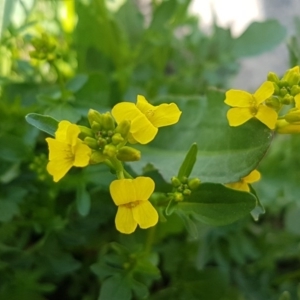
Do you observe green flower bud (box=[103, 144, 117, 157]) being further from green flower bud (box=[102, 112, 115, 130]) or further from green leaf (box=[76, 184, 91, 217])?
green leaf (box=[76, 184, 91, 217])

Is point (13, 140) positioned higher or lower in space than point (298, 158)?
higher

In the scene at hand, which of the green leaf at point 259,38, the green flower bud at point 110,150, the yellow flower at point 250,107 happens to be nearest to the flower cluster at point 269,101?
the yellow flower at point 250,107

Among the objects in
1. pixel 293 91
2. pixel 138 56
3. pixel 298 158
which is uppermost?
pixel 293 91

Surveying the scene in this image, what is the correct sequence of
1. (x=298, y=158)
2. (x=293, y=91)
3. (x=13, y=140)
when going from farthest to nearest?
(x=298, y=158) < (x=13, y=140) < (x=293, y=91)

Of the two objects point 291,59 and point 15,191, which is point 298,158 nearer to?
point 291,59

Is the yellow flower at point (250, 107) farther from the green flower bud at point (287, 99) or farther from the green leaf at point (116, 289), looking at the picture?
the green leaf at point (116, 289)

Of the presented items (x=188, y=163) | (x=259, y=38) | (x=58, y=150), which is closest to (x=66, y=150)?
(x=58, y=150)

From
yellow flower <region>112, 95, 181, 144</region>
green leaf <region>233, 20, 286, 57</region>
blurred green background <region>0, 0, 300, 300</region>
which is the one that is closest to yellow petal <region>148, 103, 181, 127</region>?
yellow flower <region>112, 95, 181, 144</region>

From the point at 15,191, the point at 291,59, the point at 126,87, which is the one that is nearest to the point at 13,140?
the point at 15,191
